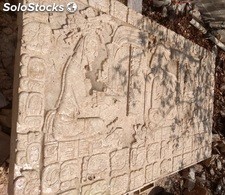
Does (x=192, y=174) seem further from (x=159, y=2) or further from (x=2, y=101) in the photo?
(x=2, y=101)

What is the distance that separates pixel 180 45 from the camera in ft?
12.5

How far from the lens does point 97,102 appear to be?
2.63m

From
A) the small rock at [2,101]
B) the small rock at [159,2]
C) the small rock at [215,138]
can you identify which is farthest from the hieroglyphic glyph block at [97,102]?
the small rock at [215,138]

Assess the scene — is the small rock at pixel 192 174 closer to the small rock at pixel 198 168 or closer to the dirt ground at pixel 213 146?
the dirt ground at pixel 213 146

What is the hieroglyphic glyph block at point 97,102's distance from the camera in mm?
2105

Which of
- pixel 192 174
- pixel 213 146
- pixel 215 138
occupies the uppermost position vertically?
pixel 215 138

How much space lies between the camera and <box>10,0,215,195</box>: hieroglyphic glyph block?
6.91ft

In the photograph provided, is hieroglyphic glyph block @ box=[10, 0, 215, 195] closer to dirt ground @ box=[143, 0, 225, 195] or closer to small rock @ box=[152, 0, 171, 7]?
dirt ground @ box=[143, 0, 225, 195]

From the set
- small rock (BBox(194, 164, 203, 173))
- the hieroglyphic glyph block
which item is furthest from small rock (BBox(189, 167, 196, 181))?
the hieroglyphic glyph block

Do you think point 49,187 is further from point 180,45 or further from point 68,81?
point 180,45

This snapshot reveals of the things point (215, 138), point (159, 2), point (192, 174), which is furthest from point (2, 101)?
point (215, 138)

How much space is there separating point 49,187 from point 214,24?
4397mm

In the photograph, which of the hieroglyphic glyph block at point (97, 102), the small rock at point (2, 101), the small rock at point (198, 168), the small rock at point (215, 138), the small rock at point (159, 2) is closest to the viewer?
the hieroglyphic glyph block at point (97, 102)

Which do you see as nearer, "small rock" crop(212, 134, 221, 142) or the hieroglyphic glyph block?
the hieroglyphic glyph block
